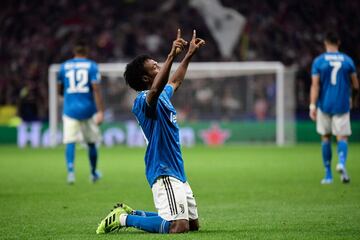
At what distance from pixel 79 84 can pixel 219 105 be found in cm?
1249

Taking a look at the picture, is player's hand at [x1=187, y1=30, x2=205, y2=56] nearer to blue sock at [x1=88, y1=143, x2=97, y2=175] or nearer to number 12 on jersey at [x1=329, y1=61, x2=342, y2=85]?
number 12 on jersey at [x1=329, y1=61, x2=342, y2=85]

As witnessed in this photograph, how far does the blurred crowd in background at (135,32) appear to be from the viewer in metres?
29.6

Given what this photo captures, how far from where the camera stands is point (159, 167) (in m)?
7.85

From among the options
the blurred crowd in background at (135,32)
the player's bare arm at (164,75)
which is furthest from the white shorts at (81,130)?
the blurred crowd in background at (135,32)

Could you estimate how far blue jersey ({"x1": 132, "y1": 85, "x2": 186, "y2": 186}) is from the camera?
309 inches

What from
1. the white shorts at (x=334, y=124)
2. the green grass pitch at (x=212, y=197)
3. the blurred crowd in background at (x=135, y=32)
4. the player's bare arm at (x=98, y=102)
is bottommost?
the green grass pitch at (x=212, y=197)

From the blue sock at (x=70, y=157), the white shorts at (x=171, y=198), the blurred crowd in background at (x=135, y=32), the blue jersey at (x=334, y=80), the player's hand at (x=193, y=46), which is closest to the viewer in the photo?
the player's hand at (x=193, y=46)

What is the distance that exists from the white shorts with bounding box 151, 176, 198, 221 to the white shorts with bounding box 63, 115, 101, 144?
6733 millimetres

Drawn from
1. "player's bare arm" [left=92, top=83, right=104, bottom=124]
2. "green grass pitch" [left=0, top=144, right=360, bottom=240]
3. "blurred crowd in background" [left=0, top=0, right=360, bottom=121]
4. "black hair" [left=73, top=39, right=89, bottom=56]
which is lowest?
"green grass pitch" [left=0, top=144, right=360, bottom=240]

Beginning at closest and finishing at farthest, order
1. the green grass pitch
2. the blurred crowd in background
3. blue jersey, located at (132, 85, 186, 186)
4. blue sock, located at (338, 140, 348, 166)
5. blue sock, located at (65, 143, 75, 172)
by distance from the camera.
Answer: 1. blue jersey, located at (132, 85, 186, 186)
2. the green grass pitch
3. blue sock, located at (338, 140, 348, 166)
4. blue sock, located at (65, 143, 75, 172)
5. the blurred crowd in background

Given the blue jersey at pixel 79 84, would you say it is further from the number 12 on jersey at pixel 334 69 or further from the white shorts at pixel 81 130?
the number 12 on jersey at pixel 334 69

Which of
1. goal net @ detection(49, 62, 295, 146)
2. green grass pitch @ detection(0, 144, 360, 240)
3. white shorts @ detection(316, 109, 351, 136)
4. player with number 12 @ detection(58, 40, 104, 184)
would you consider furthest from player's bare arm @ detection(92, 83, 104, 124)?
goal net @ detection(49, 62, 295, 146)

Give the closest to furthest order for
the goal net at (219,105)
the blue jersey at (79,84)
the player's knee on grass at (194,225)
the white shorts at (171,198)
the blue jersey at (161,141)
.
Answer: the white shorts at (171,198)
the blue jersey at (161,141)
the player's knee on grass at (194,225)
the blue jersey at (79,84)
the goal net at (219,105)

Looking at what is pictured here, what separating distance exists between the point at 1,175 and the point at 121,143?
10760 mm
